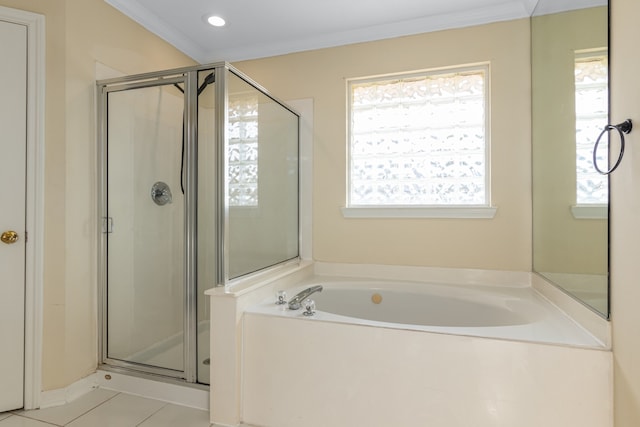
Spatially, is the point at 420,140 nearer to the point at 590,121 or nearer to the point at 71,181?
the point at 590,121

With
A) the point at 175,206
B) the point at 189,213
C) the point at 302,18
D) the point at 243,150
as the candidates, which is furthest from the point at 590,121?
the point at 175,206

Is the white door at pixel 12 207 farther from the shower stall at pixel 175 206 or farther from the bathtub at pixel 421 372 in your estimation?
the bathtub at pixel 421 372

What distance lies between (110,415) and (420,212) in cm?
218

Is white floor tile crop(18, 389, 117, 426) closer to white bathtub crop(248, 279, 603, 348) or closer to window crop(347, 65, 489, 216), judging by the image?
white bathtub crop(248, 279, 603, 348)

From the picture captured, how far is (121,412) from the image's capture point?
1.75m

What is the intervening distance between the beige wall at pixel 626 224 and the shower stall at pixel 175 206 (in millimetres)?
1665

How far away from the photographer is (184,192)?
190 centimetres

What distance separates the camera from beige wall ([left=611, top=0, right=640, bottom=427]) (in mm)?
1115

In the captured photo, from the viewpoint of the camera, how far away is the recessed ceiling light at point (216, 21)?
235 centimetres

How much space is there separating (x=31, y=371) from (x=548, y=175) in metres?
2.99

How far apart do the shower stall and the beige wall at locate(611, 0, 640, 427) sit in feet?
5.46

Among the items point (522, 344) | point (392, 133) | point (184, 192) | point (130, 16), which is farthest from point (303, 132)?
point (522, 344)

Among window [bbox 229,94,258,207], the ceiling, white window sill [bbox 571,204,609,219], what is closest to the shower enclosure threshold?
window [bbox 229,94,258,207]

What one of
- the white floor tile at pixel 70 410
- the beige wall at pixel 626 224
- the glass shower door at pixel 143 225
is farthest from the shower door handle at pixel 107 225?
the beige wall at pixel 626 224
